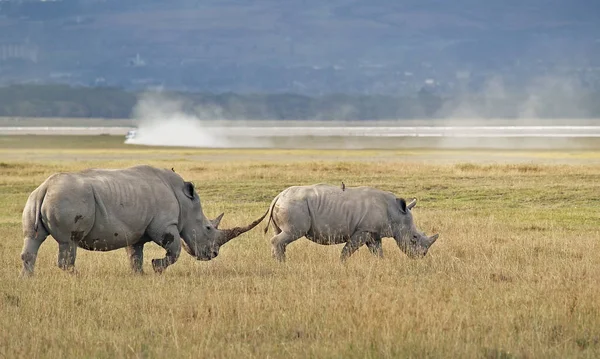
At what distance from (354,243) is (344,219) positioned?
392mm

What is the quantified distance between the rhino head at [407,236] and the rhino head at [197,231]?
2274 millimetres

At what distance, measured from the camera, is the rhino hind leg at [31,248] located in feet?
50.8

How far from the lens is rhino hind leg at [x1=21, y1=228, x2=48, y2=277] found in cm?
1549

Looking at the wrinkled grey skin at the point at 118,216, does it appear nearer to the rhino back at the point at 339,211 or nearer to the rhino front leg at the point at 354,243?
the rhino back at the point at 339,211

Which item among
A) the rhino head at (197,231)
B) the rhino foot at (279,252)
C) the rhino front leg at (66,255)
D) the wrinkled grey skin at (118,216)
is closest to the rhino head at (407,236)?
the rhino foot at (279,252)

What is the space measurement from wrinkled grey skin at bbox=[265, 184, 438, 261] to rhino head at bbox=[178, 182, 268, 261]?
75 cm

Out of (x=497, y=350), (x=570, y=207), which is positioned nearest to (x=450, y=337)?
(x=497, y=350)

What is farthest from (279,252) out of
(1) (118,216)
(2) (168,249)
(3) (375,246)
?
(1) (118,216)

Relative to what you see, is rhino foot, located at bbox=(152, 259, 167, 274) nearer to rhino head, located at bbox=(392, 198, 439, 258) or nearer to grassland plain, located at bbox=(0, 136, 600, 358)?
grassland plain, located at bbox=(0, 136, 600, 358)

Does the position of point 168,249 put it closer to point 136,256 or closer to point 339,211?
point 136,256

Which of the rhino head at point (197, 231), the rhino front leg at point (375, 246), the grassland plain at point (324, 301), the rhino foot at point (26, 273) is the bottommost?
the grassland plain at point (324, 301)

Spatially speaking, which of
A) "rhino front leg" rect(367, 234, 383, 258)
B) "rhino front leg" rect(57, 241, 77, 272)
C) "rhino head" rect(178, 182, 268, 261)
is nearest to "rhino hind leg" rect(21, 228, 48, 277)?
"rhino front leg" rect(57, 241, 77, 272)

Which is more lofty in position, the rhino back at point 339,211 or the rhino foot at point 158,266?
A: the rhino back at point 339,211

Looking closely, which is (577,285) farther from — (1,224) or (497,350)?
(1,224)
